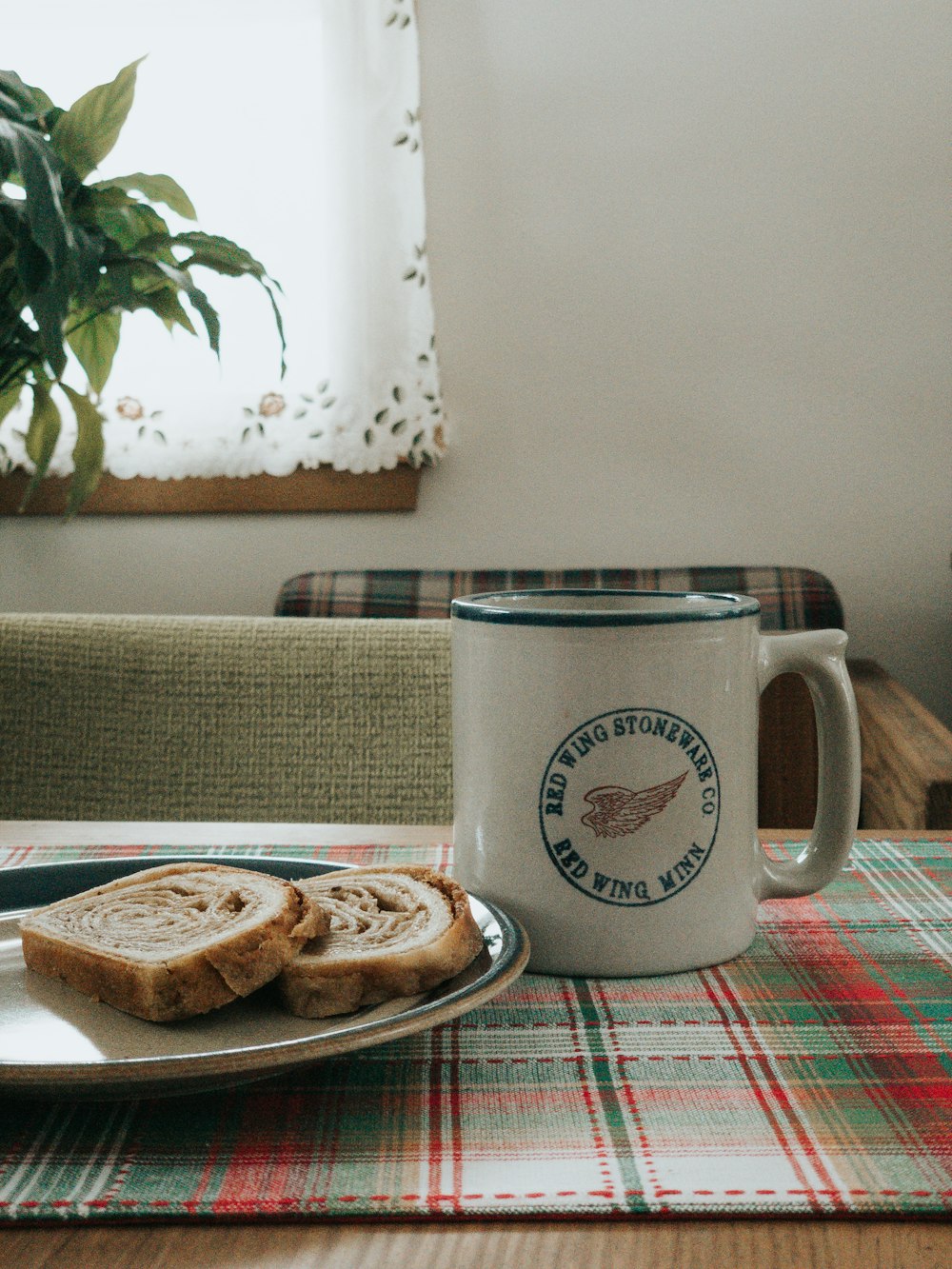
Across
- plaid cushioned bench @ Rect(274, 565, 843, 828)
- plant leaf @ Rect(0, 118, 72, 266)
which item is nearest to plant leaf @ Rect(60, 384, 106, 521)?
plant leaf @ Rect(0, 118, 72, 266)

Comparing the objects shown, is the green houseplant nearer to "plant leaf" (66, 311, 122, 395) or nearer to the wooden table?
"plant leaf" (66, 311, 122, 395)

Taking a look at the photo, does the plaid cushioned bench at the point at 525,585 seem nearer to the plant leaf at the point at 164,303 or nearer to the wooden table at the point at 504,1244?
the plant leaf at the point at 164,303

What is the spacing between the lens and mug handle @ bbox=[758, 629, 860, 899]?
0.50 m

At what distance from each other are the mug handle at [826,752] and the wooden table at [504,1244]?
21 cm

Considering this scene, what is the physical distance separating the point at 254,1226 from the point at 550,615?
0.80ft

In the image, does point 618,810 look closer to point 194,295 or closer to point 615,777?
point 615,777

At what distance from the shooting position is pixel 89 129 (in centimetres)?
96

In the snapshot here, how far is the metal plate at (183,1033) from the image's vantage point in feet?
1.04

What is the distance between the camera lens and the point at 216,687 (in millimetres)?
1181

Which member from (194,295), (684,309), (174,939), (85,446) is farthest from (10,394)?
(684,309)

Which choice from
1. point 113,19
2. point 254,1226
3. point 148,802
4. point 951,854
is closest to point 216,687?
point 148,802

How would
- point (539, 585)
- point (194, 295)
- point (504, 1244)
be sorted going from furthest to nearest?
point (539, 585)
point (194, 295)
point (504, 1244)

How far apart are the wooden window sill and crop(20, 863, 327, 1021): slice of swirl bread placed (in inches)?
56.9

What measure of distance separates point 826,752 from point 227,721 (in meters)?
0.79
